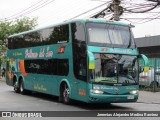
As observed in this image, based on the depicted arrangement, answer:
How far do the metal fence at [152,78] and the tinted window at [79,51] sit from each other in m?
9.30

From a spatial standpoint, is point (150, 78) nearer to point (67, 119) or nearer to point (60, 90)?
point (60, 90)

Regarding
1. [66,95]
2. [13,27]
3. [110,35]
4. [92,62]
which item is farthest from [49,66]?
[13,27]

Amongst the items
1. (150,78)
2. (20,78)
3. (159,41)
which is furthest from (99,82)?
(159,41)

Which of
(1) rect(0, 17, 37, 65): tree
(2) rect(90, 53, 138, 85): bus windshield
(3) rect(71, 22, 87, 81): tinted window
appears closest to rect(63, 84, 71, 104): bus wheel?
(3) rect(71, 22, 87, 81): tinted window

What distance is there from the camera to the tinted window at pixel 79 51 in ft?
48.0

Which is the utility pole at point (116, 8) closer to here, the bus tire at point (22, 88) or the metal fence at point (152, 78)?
the metal fence at point (152, 78)

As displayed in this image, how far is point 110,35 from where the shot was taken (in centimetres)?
1521

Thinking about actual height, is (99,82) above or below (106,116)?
above

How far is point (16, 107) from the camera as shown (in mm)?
14766

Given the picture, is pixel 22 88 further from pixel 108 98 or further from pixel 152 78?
pixel 108 98

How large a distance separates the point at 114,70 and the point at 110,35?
152 centimetres

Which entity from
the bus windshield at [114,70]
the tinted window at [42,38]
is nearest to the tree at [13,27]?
the tinted window at [42,38]

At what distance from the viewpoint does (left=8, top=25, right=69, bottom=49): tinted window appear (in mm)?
16609

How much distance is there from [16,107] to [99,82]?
332cm
